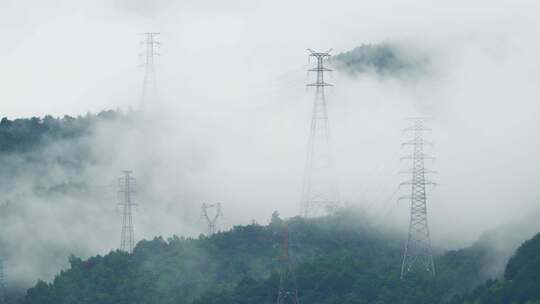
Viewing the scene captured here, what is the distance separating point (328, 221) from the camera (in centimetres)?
14662

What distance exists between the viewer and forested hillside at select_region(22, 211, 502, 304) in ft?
436

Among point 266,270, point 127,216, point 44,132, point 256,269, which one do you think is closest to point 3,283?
point 127,216

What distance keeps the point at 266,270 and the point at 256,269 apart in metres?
1.41

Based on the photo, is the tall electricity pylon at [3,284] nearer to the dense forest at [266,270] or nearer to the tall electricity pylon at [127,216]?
the dense forest at [266,270]

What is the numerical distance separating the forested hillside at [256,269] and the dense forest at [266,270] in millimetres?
61

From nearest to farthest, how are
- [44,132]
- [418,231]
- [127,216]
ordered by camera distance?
[418,231] < [127,216] < [44,132]

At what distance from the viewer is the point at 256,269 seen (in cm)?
14475

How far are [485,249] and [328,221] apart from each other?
50.8ft

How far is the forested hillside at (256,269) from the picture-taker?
13275 cm

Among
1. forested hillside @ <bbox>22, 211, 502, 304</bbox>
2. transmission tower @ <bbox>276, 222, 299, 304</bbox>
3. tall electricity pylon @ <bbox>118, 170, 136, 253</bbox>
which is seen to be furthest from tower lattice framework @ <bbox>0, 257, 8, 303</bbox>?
transmission tower @ <bbox>276, 222, 299, 304</bbox>

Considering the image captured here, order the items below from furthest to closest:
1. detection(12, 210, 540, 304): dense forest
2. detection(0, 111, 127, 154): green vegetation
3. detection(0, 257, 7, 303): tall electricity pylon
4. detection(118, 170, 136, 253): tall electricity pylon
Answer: detection(0, 111, 127, 154): green vegetation
detection(118, 170, 136, 253): tall electricity pylon
detection(0, 257, 7, 303): tall electricity pylon
detection(12, 210, 540, 304): dense forest

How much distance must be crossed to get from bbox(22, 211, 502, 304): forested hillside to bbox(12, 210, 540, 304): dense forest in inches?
2.4

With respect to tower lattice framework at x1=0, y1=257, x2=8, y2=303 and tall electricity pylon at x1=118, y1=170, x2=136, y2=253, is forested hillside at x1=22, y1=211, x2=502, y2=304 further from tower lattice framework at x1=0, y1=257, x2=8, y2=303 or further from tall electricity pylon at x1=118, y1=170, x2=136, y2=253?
tower lattice framework at x1=0, y1=257, x2=8, y2=303

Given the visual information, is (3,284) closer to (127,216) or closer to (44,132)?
(127,216)
